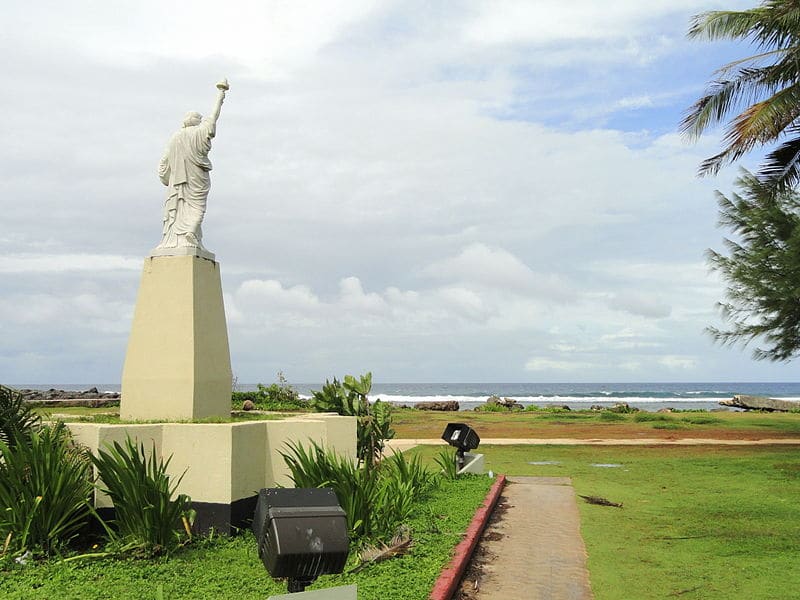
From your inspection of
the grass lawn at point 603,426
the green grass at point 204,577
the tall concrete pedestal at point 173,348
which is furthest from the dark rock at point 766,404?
the green grass at point 204,577

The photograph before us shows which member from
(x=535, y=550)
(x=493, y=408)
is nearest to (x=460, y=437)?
(x=535, y=550)

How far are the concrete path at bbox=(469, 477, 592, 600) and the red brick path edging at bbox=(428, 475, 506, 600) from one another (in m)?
0.15

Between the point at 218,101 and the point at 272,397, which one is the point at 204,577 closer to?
the point at 218,101

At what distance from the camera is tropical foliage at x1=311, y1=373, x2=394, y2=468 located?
11125 millimetres

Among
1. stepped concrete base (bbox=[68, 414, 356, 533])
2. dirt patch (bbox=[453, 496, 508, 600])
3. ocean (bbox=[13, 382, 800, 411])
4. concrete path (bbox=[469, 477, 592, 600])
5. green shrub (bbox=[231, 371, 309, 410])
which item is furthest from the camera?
ocean (bbox=[13, 382, 800, 411])

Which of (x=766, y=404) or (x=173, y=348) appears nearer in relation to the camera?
(x=173, y=348)

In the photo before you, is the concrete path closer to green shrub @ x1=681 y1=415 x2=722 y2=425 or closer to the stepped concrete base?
the stepped concrete base

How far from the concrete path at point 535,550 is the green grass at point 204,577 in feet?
1.61

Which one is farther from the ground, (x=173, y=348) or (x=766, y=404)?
(x=173, y=348)

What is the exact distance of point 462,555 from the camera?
6594mm

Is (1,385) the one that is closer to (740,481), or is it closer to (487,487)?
(487,487)

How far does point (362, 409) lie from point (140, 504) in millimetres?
5452

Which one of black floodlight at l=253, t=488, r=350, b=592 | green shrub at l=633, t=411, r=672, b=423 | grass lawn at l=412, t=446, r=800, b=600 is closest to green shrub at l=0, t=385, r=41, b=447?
black floodlight at l=253, t=488, r=350, b=592

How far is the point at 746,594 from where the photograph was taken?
5934mm
